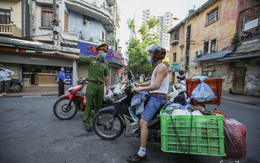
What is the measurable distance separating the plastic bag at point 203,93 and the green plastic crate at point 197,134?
14.1 inches

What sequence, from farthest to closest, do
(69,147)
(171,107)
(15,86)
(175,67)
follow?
(175,67) < (15,86) < (69,147) < (171,107)

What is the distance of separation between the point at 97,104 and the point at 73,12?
13.4 metres

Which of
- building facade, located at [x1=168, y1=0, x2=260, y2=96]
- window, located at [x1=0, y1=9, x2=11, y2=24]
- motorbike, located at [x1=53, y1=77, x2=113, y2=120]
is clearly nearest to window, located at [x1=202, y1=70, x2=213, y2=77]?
building facade, located at [x1=168, y1=0, x2=260, y2=96]

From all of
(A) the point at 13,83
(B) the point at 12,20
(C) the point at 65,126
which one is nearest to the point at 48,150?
(C) the point at 65,126

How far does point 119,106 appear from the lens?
2.41m

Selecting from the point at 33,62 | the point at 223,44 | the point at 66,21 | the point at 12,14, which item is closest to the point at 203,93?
the point at 33,62

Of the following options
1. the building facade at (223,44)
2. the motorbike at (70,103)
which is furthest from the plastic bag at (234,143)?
the building facade at (223,44)

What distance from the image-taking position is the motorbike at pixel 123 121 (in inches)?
84.0

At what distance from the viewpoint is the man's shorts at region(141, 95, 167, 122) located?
197 cm

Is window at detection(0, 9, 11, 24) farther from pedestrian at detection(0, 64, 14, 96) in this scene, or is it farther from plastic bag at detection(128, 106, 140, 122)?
plastic bag at detection(128, 106, 140, 122)

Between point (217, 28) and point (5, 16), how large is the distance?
2088 cm

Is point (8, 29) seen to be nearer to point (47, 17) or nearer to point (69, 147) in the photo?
point (47, 17)

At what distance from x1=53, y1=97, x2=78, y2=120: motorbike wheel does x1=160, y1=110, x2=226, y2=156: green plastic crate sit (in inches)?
116

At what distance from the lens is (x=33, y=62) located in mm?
9883
